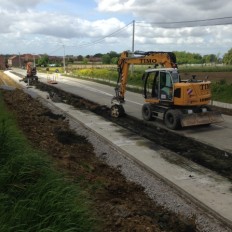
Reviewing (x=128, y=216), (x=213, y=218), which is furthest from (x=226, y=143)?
(x=128, y=216)

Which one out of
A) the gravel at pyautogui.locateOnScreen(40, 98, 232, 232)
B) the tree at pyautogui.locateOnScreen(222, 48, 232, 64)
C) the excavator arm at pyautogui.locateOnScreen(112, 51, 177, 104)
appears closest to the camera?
the gravel at pyautogui.locateOnScreen(40, 98, 232, 232)

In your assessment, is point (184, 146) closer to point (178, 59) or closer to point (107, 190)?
point (107, 190)

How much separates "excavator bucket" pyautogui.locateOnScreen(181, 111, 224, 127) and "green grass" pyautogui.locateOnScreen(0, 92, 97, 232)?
27.5 ft

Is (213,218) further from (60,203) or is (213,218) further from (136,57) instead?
(136,57)

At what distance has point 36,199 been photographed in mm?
5434

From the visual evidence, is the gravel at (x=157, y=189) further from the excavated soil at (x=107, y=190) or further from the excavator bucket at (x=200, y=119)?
the excavator bucket at (x=200, y=119)

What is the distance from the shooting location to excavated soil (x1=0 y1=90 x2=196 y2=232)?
21.0 ft

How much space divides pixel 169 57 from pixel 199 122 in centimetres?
328

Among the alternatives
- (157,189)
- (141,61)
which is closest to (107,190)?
(157,189)

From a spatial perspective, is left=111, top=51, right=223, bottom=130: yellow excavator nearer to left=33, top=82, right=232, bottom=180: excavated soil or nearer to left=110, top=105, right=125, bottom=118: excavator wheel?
left=33, top=82, right=232, bottom=180: excavated soil

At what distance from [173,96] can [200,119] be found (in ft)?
4.42

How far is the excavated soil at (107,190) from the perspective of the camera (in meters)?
6.41

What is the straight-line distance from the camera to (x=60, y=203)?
5.29 metres

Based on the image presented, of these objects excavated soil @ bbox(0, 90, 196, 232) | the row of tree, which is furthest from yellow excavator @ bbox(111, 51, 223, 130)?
the row of tree
